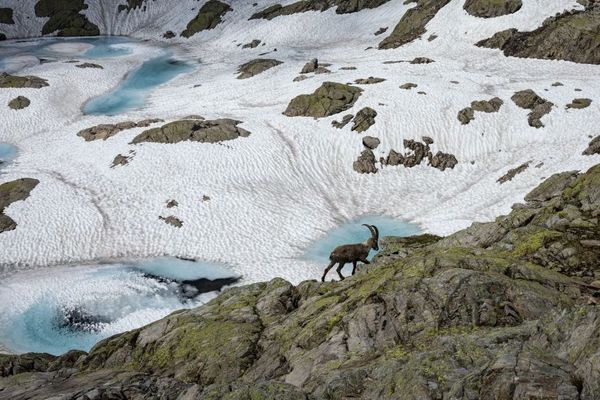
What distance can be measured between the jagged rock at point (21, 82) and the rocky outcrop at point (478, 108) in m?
61.3

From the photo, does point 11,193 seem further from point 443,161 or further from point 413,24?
point 413,24

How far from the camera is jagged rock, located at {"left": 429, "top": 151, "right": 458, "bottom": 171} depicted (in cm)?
5350

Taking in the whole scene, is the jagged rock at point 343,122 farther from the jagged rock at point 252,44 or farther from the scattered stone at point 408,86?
the jagged rock at point 252,44

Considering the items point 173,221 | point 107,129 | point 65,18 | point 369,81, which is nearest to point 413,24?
point 369,81

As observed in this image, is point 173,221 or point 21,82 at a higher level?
point 21,82

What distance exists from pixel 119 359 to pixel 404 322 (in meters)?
11.1

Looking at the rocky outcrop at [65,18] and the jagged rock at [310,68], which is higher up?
the rocky outcrop at [65,18]

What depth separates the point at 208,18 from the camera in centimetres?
11894

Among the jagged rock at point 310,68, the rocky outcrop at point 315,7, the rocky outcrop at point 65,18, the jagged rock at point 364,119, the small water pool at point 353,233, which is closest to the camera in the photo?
the small water pool at point 353,233

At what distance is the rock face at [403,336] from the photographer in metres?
9.53

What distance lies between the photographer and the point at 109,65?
92.4 metres

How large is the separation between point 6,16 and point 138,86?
71419mm

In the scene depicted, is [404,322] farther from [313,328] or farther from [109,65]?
[109,65]

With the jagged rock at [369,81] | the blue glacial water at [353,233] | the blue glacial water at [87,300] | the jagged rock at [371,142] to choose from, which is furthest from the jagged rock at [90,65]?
the blue glacial water at [353,233]
